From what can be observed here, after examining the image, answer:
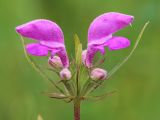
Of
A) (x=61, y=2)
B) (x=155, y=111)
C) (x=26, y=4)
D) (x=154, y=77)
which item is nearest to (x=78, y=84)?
(x=155, y=111)

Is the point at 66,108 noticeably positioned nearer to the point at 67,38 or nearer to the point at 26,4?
the point at 67,38

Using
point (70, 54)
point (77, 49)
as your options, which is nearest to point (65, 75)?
point (77, 49)

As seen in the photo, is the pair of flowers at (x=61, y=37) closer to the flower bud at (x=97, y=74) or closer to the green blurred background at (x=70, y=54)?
the flower bud at (x=97, y=74)

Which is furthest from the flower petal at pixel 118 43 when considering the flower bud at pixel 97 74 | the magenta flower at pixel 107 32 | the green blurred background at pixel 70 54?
the green blurred background at pixel 70 54

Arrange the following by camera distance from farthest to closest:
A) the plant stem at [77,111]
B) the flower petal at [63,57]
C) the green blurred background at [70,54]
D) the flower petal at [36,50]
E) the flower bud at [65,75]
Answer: the green blurred background at [70,54] → the flower petal at [63,57] → the flower petal at [36,50] → the flower bud at [65,75] → the plant stem at [77,111]

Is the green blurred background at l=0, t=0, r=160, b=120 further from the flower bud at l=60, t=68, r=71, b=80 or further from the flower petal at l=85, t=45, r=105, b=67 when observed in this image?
the flower bud at l=60, t=68, r=71, b=80

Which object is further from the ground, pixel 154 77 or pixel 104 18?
pixel 104 18
